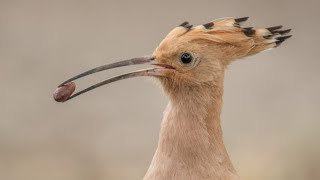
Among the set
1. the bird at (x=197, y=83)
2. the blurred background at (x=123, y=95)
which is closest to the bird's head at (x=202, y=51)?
the bird at (x=197, y=83)

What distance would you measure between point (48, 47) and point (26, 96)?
1.39 ft

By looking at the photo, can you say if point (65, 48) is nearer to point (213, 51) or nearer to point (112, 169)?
point (112, 169)

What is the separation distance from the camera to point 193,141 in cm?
Answer: 279

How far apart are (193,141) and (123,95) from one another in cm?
303

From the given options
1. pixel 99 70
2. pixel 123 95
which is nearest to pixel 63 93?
pixel 99 70

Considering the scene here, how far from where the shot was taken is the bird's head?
2.77m

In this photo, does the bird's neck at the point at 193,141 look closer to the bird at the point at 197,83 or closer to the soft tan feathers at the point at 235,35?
the bird at the point at 197,83

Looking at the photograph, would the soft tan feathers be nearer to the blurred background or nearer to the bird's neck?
the bird's neck

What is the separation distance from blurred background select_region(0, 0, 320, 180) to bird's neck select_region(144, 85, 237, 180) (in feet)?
6.39

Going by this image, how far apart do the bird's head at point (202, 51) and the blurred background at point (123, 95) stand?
198cm

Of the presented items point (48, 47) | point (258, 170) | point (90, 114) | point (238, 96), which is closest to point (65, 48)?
point (48, 47)

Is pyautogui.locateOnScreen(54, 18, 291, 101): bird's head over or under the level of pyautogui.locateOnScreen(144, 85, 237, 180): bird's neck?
over

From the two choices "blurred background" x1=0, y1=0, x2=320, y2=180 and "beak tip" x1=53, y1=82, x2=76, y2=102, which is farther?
"blurred background" x1=0, y1=0, x2=320, y2=180

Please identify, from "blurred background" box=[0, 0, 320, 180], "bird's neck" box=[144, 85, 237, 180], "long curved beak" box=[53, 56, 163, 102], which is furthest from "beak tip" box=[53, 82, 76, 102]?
"blurred background" box=[0, 0, 320, 180]
